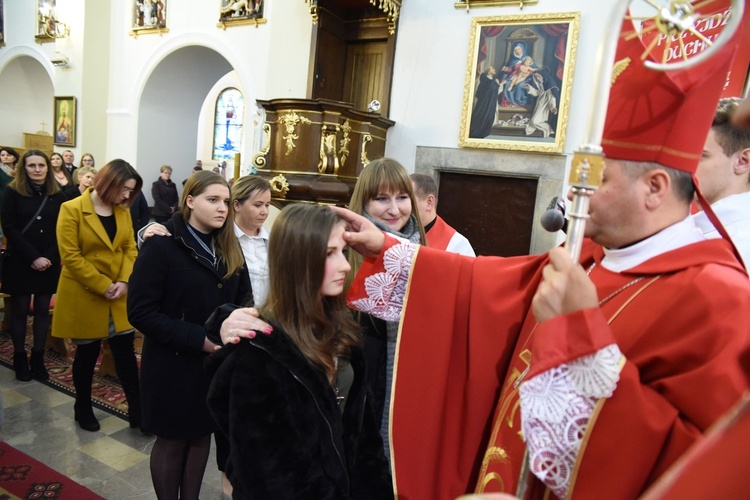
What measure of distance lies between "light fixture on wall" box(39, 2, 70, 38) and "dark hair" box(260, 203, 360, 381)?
37.8ft

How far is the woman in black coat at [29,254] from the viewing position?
3711 mm

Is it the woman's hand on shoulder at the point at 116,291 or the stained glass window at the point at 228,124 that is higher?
the stained glass window at the point at 228,124

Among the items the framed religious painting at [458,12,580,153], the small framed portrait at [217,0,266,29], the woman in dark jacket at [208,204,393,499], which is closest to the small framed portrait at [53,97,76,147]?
the small framed portrait at [217,0,266,29]

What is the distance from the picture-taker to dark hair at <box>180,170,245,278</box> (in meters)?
2.30

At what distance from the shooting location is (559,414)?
94 centimetres

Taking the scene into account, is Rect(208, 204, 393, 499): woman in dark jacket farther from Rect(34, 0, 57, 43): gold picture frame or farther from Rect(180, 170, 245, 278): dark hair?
Rect(34, 0, 57, 43): gold picture frame

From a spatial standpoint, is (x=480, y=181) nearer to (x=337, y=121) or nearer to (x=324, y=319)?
(x=337, y=121)

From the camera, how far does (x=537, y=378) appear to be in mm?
949

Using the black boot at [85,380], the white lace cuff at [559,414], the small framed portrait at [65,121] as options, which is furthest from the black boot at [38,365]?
the small framed portrait at [65,121]

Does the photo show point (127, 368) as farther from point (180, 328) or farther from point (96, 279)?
point (180, 328)

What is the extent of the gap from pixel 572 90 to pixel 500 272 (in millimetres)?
5239

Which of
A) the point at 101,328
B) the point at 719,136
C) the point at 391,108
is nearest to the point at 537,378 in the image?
the point at 719,136

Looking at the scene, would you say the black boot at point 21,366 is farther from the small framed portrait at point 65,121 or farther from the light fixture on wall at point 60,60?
the light fixture on wall at point 60,60

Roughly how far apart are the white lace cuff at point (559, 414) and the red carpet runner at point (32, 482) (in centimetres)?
246
